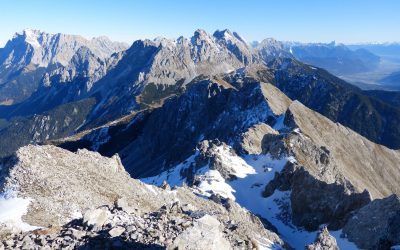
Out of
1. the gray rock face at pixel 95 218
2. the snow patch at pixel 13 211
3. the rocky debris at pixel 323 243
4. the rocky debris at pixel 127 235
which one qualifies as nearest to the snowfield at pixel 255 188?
the rocky debris at pixel 323 243

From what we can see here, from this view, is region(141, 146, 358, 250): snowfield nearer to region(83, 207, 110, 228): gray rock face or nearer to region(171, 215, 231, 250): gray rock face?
region(171, 215, 231, 250): gray rock face

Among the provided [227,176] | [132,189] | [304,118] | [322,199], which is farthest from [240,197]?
[304,118]

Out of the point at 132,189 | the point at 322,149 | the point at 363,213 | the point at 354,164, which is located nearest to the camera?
the point at 132,189

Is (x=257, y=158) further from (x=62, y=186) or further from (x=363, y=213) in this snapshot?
(x=62, y=186)

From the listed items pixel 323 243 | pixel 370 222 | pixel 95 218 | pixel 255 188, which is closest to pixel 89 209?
pixel 95 218

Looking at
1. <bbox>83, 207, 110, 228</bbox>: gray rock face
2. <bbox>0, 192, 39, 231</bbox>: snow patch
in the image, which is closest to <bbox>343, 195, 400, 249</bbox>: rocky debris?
<bbox>83, 207, 110, 228</bbox>: gray rock face

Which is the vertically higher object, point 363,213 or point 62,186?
point 62,186

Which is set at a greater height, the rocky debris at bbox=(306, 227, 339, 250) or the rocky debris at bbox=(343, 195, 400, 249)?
the rocky debris at bbox=(306, 227, 339, 250)

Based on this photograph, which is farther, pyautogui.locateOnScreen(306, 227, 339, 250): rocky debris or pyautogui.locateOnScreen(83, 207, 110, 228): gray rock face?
pyautogui.locateOnScreen(306, 227, 339, 250): rocky debris

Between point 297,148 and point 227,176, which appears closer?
point 227,176
